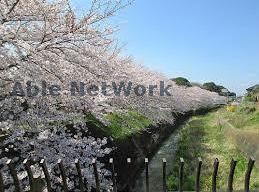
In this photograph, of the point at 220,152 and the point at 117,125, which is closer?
the point at 117,125

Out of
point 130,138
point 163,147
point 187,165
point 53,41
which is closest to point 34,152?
point 53,41

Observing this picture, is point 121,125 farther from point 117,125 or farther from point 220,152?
point 220,152

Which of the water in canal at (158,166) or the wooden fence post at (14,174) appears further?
the water in canal at (158,166)

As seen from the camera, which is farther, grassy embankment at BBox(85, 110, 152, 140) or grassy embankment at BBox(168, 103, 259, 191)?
grassy embankment at BBox(168, 103, 259, 191)

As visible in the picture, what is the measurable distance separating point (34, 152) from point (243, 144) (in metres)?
17.2

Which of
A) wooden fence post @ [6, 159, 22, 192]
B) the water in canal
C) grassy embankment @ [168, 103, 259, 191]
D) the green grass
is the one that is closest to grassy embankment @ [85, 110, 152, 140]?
the green grass

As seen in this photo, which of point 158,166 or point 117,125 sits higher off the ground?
point 117,125

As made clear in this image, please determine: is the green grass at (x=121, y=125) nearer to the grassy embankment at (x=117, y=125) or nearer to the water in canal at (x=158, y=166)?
the grassy embankment at (x=117, y=125)

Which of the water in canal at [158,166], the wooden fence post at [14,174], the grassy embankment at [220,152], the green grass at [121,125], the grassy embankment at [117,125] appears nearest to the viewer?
the wooden fence post at [14,174]

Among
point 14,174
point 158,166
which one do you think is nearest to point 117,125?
point 158,166

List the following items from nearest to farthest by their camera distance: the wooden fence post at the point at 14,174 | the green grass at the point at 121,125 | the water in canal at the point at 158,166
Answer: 1. the wooden fence post at the point at 14,174
2. the green grass at the point at 121,125
3. the water in canal at the point at 158,166

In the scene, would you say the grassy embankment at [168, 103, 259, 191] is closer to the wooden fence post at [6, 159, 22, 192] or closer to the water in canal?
the water in canal

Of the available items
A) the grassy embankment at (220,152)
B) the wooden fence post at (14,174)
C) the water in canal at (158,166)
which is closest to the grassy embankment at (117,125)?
the water in canal at (158,166)

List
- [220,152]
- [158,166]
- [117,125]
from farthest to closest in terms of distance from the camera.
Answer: [220,152] < [158,166] < [117,125]
